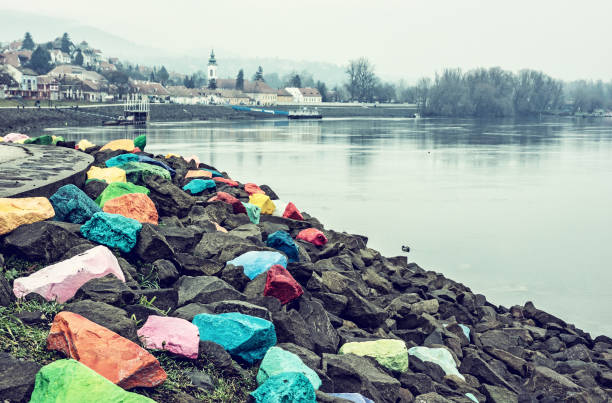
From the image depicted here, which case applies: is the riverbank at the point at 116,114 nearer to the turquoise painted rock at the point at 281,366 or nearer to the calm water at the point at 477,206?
the calm water at the point at 477,206

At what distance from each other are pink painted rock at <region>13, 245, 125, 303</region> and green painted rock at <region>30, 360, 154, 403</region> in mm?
1337

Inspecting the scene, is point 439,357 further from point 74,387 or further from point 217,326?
point 74,387

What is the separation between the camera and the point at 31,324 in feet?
12.5

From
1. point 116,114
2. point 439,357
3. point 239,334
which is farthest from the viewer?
point 116,114

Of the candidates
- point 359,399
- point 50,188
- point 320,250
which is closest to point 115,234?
point 50,188

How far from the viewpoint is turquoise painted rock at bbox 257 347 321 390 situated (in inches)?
152

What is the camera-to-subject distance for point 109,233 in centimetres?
526

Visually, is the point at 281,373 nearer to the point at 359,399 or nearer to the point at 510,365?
the point at 359,399

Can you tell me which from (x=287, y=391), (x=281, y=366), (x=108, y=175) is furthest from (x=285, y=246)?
(x=287, y=391)

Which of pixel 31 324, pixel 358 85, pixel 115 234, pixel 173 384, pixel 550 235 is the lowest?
pixel 550 235

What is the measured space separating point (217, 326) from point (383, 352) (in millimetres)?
1505

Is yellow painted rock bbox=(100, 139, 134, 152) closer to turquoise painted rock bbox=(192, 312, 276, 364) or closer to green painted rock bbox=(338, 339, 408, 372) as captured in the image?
green painted rock bbox=(338, 339, 408, 372)

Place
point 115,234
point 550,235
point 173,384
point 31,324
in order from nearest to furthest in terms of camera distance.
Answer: point 173,384 < point 31,324 < point 115,234 < point 550,235

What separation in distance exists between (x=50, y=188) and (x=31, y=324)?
3361 millimetres
